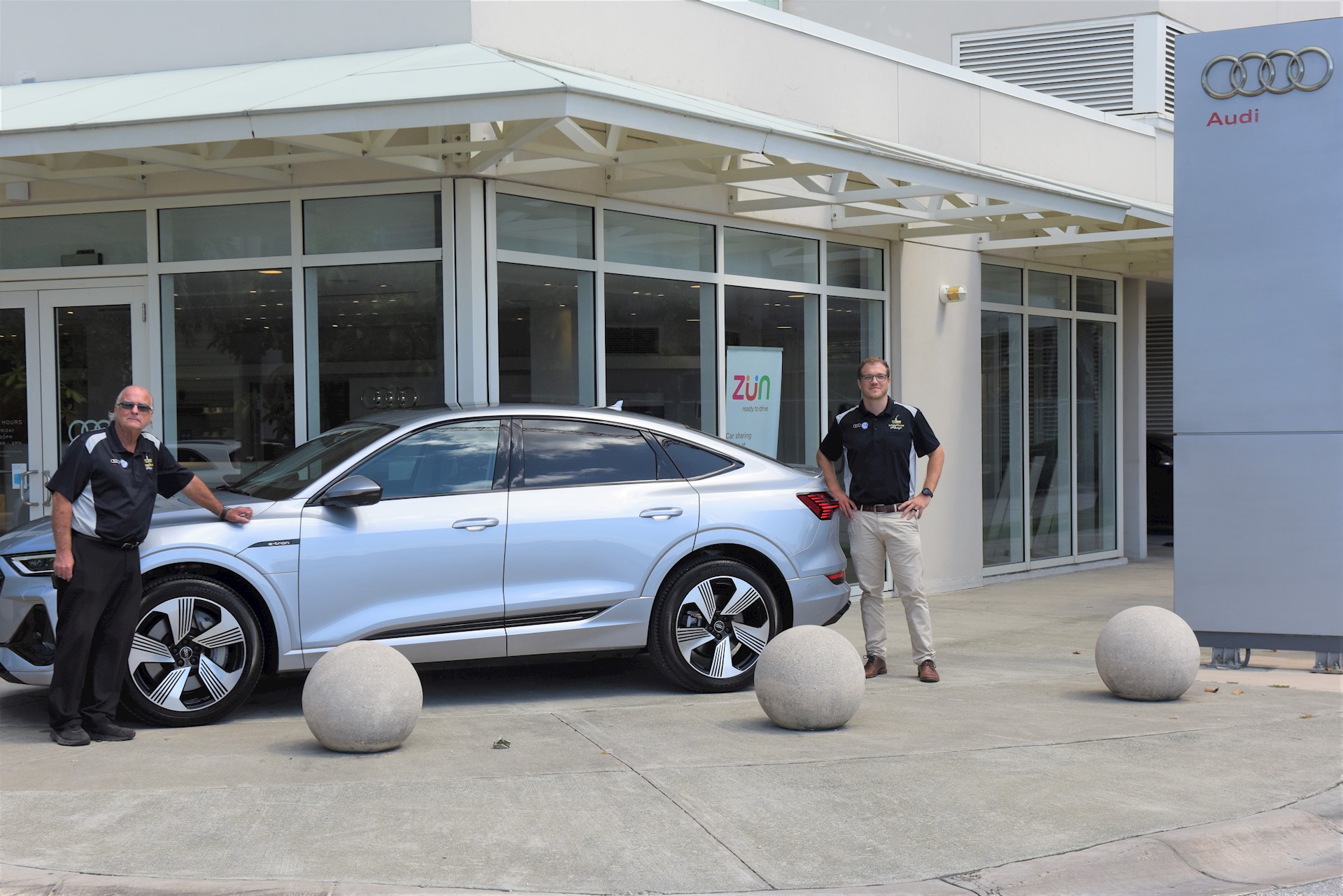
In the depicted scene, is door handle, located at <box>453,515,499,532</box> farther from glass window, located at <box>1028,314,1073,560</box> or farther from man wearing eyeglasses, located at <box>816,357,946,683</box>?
glass window, located at <box>1028,314,1073,560</box>

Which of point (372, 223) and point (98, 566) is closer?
point (98, 566)

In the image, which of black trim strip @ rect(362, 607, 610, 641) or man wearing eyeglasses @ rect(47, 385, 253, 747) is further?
black trim strip @ rect(362, 607, 610, 641)

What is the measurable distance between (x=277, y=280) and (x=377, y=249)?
0.86 meters

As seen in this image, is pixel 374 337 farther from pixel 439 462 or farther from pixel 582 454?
pixel 582 454

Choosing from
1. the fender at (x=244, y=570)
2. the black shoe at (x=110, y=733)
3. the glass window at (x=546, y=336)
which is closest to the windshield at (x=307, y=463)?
the fender at (x=244, y=570)

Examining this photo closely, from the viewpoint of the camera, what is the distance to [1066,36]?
1867cm

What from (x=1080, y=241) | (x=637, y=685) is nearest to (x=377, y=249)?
(x=637, y=685)

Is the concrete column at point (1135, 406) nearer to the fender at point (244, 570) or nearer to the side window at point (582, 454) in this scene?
the side window at point (582, 454)

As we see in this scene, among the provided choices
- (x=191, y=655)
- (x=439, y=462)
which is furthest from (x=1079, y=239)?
(x=191, y=655)

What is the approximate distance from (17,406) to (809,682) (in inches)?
285

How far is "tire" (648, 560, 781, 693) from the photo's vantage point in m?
7.95

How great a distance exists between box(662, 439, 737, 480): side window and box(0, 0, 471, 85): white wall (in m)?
3.53

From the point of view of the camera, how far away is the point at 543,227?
10.2 m

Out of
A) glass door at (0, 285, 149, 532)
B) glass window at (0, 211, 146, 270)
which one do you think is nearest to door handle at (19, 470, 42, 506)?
glass door at (0, 285, 149, 532)
